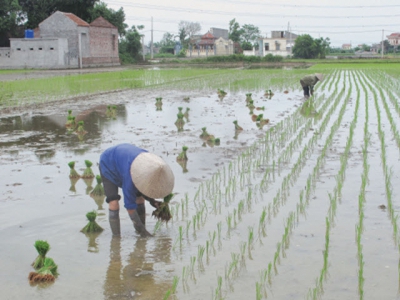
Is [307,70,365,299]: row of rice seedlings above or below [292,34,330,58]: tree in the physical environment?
below

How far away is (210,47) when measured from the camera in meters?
74.9

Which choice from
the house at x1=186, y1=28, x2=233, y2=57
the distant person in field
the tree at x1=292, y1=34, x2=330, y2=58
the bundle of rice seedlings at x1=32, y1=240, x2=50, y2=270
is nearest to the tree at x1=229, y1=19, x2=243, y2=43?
the house at x1=186, y1=28, x2=233, y2=57

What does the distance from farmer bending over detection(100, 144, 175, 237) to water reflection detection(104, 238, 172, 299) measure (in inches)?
9.2

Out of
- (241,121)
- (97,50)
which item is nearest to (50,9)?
(97,50)

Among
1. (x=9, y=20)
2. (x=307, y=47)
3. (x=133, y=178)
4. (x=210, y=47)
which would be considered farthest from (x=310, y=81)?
(x=210, y=47)

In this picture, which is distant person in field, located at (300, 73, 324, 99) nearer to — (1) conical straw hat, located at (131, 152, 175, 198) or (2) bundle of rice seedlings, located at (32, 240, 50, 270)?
(1) conical straw hat, located at (131, 152, 175, 198)

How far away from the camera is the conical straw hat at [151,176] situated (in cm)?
413

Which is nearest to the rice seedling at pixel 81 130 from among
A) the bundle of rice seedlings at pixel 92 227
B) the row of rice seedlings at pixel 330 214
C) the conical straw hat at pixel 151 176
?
the row of rice seedlings at pixel 330 214

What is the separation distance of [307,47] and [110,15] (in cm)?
2375

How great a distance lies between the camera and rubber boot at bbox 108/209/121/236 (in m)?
4.73

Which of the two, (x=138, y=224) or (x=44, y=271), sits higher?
(x=138, y=224)

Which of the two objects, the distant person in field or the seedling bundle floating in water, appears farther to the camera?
the distant person in field

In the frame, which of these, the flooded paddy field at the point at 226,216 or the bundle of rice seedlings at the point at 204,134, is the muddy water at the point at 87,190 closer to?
the flooded paddy field at the point at 226,216

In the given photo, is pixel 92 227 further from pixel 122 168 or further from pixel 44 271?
pixel 44 271
